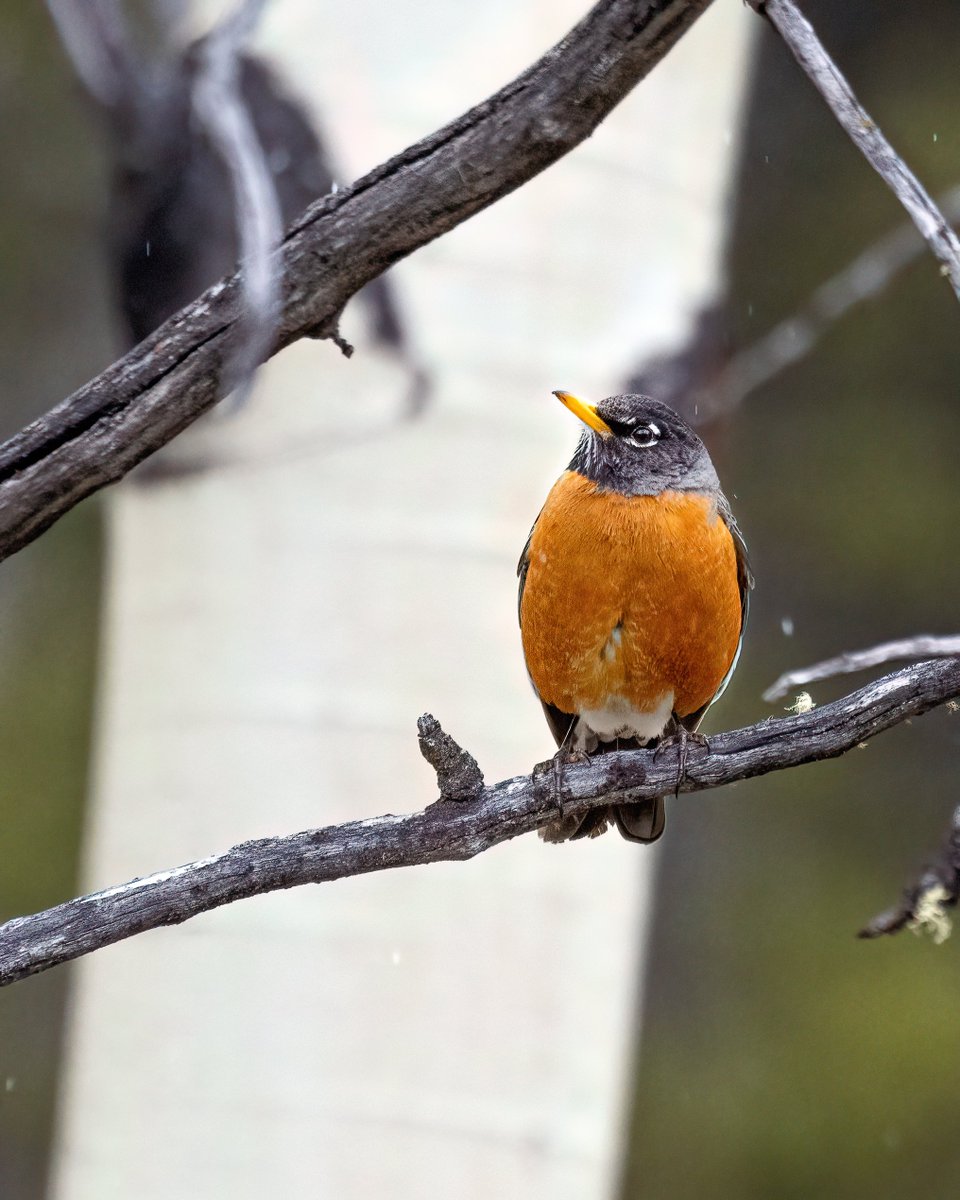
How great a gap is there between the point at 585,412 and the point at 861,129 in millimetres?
1373

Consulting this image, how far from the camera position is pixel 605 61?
2.15 metres

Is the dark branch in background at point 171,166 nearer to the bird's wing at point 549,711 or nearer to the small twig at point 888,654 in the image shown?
the bird's wing at point 549,711

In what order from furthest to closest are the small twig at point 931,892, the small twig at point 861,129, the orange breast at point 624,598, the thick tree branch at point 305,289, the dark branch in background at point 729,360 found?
the dark branch in background at point 729,360, the orange breast at point 624,598, the small twig at point 931,892, the thick tree branch at point 305,289, the small twig at point 861,129

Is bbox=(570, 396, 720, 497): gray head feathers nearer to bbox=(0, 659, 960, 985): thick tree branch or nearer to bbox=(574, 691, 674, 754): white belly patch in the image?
bbox=(574, 691, 674, 754): white belly patch

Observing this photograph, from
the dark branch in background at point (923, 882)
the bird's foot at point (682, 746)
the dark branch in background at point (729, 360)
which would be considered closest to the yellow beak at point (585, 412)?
the dark branch in background at point (729, 360)

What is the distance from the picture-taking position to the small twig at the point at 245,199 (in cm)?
227

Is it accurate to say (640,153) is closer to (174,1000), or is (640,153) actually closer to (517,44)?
(517,44)

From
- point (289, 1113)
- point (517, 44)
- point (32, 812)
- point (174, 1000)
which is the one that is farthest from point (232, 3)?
point (32, 812)

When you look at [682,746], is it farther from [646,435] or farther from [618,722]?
[646,435]

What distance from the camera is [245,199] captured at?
2451 mm

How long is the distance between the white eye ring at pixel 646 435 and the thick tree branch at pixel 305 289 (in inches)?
58.7

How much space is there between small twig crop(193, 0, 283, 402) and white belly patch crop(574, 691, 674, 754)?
3.91 ft

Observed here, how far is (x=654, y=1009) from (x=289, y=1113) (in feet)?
16.8

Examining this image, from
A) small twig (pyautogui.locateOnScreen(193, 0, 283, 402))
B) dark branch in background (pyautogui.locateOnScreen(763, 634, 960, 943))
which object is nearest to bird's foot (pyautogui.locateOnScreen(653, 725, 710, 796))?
dark branch in background (pyautogui.locateOnScreen(763, 634, 960, 943))
